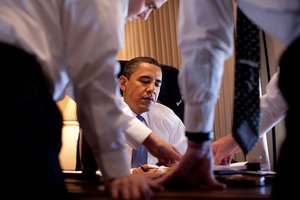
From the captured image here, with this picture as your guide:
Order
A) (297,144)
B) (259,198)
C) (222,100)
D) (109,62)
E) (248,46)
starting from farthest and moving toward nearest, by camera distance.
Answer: (222,100) → (248,46) → (109,62) → (259,198) → (297,144)

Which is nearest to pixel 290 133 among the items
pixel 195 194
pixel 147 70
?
pixel 195 194

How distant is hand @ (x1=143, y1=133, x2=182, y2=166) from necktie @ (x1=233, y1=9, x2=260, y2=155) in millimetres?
551

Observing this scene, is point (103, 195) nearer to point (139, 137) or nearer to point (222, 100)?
point (139, 137)

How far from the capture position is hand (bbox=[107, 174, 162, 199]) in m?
0.93

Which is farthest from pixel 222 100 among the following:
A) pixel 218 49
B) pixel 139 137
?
pixel 218 49

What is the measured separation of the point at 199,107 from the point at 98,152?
12.0 inches

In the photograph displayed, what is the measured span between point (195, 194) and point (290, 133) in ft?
0.91

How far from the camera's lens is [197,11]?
1.12 metres

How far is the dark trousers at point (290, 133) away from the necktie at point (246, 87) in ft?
0.79

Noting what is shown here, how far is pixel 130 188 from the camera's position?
3.13 ft

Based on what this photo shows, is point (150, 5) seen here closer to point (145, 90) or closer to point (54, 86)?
point (54, 86)

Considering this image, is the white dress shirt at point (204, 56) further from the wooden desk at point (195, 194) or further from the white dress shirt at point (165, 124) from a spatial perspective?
the white dress shirt at point (165, 124)

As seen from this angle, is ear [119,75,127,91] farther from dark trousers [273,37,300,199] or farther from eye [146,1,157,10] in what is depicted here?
dark trousers [273,37,300,199]

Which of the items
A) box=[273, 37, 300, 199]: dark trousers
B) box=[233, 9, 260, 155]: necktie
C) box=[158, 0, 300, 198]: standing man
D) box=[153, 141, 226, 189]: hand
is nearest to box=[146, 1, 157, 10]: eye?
box=[158, 0, 300, 198]: standing man
